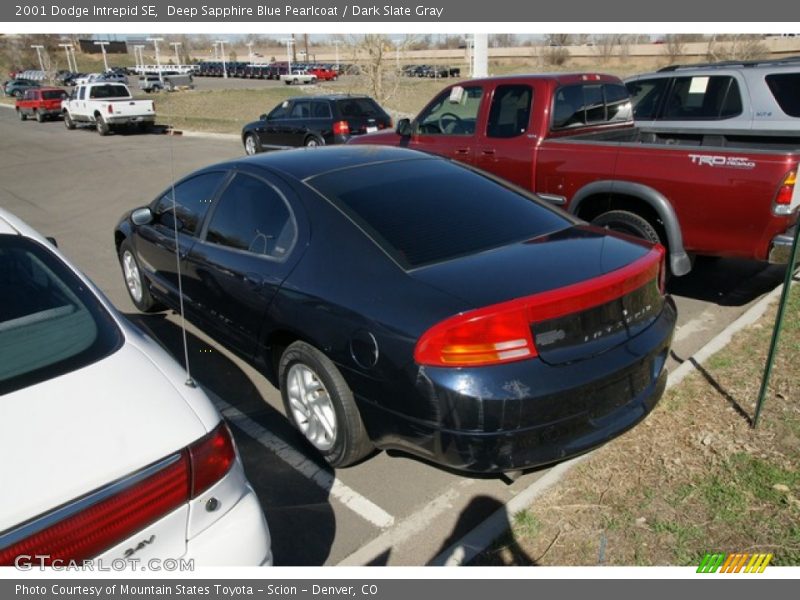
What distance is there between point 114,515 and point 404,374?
4.06 feet

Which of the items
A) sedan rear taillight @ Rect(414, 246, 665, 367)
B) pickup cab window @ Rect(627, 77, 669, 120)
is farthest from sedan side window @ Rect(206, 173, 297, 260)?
pickup cab window @ Rect(627, 77, 669, 120)

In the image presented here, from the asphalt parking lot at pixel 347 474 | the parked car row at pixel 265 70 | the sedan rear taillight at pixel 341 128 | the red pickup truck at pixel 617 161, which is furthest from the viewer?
the parked car row at pixel 265 70

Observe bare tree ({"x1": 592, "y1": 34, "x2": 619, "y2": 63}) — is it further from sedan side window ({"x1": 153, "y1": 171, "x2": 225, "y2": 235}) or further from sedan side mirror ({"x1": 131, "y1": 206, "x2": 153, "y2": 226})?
sedan side mirror ({"x1": 131, "y1": 206, "x2": 153, "y2": 226})

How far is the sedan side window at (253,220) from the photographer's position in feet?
11.3

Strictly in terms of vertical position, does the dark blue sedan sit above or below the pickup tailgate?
above

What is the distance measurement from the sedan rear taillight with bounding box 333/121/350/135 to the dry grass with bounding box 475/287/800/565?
1136 cm

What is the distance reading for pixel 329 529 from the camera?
2.93m

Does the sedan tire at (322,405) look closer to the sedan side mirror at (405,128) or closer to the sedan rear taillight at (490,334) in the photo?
the sedan rear taillight at (490,334)

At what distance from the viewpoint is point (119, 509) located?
1776 mm

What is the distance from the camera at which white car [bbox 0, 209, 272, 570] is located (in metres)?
1.69

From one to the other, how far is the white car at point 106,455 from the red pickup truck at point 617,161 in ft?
5.91

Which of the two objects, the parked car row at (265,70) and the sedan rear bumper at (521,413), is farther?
the parked car row at (265,70)

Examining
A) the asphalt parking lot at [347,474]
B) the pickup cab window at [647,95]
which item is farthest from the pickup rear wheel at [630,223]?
the pickup cab window at [647,95]

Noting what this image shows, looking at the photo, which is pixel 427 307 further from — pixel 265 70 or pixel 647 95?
pixel 265 70
